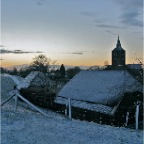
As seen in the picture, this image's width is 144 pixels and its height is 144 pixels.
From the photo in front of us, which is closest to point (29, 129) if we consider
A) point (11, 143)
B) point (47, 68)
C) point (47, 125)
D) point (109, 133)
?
point (47, 125)

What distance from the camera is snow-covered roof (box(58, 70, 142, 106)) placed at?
27.4 meters

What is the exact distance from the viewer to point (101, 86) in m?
29.9

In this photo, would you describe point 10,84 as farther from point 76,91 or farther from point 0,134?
point 0,134

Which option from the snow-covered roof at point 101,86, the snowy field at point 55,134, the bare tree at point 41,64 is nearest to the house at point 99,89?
the snow-covered roof at point 101,86

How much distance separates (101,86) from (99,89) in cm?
52

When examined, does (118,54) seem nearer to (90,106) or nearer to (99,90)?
(99,90)

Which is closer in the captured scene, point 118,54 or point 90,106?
point 90,106

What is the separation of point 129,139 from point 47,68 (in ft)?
254

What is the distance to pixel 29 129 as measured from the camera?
12664mm

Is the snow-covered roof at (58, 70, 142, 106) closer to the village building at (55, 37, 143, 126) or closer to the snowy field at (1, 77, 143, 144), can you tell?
the village building at (55, 37, 143, 126)

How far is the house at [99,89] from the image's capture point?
2627cm

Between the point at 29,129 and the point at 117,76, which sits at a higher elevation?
the point at 117,76

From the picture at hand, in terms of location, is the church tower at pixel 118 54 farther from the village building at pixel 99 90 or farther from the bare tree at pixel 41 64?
the village building at pixel 99 90

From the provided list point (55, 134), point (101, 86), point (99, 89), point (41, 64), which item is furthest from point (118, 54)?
point (55, 134)
